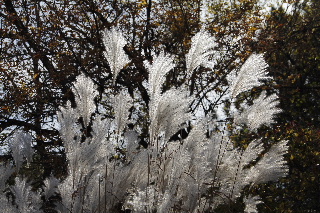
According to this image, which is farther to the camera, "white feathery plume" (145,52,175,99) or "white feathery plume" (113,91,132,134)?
"white feathery plume" (113,91,132,134)

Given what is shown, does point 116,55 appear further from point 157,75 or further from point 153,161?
point 153,161

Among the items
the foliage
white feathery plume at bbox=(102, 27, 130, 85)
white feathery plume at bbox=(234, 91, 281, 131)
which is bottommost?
the foliage

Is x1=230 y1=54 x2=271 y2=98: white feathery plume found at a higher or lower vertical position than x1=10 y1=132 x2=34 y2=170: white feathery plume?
higher

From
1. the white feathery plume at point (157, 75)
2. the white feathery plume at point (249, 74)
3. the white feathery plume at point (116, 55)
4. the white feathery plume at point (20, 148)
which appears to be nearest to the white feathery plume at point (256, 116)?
the white feathery plume at point (249, 74)

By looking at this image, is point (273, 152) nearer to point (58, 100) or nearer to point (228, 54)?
point (58, 100)

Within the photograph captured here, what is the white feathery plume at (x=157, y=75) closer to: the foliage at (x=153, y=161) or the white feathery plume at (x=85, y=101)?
the foliage at (x=153, y=161)

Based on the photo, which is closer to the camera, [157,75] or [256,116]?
[157,75]

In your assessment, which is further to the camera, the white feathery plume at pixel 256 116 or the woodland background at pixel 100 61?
the woodland background at pixel 100 61

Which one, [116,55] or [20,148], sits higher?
[116,55]

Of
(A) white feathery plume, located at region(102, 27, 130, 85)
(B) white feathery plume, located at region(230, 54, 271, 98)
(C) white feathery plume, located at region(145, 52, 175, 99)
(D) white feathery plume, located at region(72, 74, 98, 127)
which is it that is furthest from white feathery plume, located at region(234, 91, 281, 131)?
(D) white feathery plume, located at region(72, 74, 98, 127)

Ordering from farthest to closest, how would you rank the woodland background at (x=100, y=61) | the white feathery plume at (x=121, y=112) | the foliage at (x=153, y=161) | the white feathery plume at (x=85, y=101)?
the woodland background at (x=100, y=61) < the white feathery plume at (x=121, y=112) < the white feathery plume at (x=85, y=101) < the foliage at (x=153, y=161)

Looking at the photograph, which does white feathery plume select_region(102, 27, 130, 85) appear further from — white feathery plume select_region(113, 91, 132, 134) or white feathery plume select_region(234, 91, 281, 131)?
white feathery plume select_region(234, 91, 281, 131)

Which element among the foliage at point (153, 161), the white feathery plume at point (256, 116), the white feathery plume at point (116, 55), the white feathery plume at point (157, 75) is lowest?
the foliage at point (153, 161)

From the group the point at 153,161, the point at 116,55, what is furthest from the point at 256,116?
the point at 116,55
